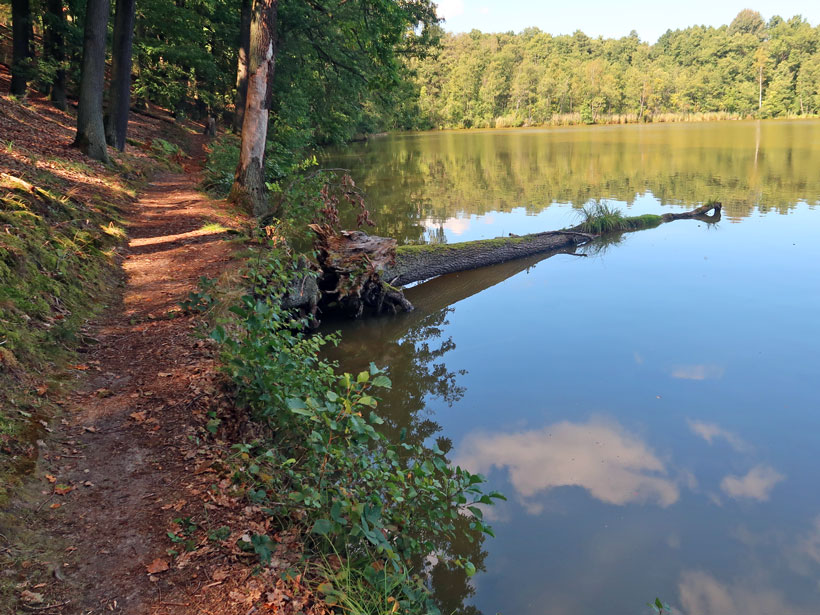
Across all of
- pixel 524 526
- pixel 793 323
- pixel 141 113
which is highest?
pixel 141 113

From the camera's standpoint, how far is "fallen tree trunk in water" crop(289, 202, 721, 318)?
8.76 metres

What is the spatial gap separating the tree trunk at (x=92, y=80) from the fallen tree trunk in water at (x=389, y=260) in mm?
5294

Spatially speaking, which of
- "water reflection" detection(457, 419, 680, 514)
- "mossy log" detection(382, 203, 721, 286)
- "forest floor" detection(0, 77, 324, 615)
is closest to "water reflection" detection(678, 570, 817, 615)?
"water reflection" detection(457, 419, 680, 514)

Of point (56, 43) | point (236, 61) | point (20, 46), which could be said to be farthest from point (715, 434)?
point (236, 61)

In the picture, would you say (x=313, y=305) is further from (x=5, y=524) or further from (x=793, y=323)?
(x=793, y=323)

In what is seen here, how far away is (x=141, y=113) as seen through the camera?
67.8 feet

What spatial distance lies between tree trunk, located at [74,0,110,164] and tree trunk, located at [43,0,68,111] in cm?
402

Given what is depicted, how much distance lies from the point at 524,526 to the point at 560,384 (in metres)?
2.86

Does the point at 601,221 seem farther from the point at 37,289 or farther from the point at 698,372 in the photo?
the point at 37,289

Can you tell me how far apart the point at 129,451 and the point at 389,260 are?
21.0ft

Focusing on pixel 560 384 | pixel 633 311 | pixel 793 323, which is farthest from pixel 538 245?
pixel 560 384

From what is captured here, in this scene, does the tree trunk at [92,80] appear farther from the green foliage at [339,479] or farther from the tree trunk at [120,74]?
the green foliage at [339,479]

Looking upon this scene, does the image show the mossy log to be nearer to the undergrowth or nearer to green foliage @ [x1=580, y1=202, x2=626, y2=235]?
green foliage @ [x1=580, y1=202, x2=626, y2=235]

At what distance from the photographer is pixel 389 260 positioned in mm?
9461
